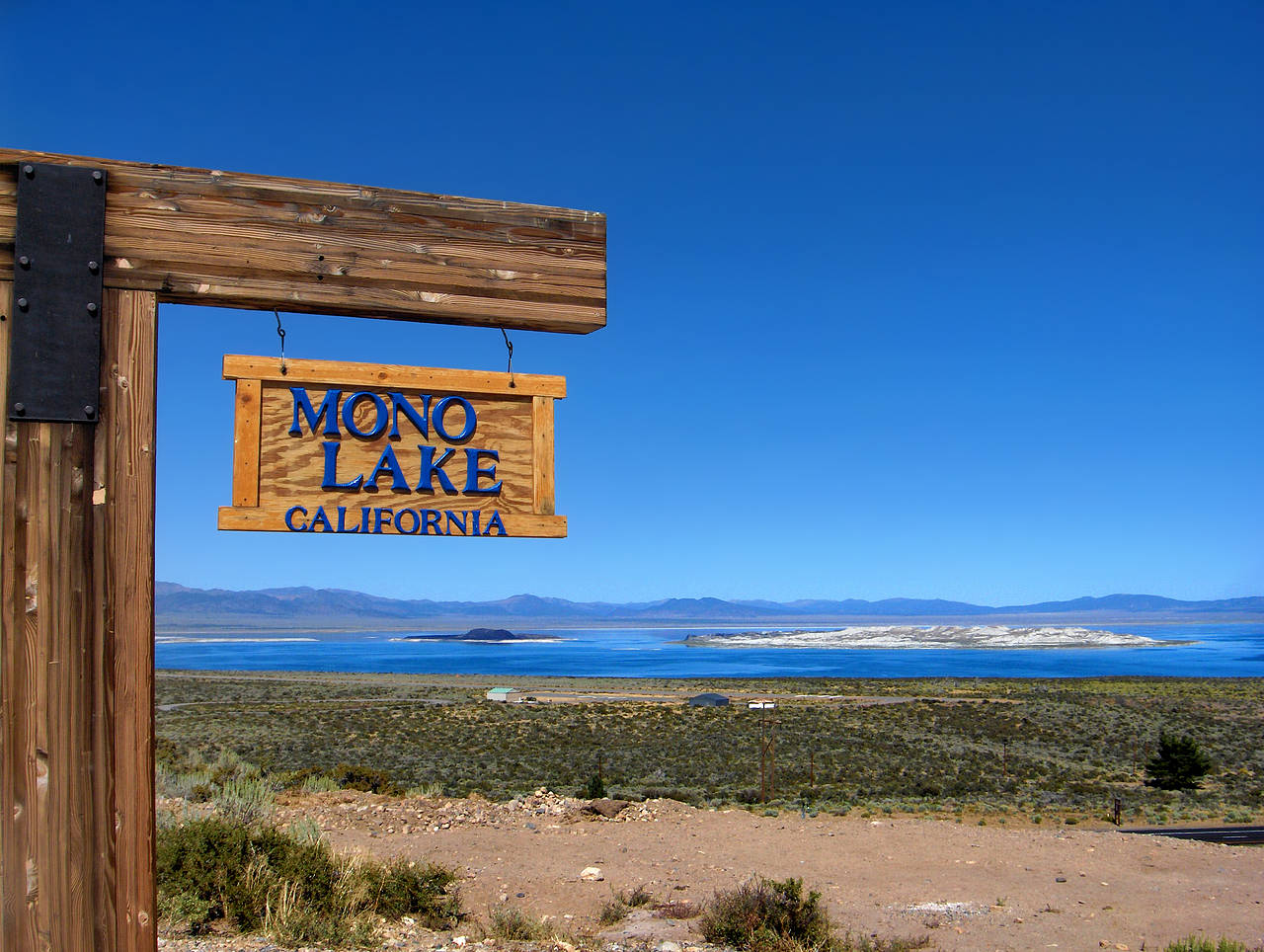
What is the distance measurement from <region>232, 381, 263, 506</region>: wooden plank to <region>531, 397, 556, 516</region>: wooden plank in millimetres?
900

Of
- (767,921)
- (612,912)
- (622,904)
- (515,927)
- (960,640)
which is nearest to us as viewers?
(515,927)

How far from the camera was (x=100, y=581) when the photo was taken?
250 cm

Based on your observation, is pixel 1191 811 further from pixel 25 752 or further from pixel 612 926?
pixel 25 752

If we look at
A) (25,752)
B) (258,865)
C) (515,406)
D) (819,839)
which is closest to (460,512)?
(515,406)

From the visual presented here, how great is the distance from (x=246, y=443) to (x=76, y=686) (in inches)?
34.2

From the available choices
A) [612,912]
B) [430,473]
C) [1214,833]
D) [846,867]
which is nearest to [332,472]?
[430,473]

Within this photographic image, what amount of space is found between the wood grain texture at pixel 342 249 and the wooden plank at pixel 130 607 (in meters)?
0.37

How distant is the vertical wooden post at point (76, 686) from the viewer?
7.93 ft

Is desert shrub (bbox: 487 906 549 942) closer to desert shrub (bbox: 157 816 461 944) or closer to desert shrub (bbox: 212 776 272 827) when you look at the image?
desert shrub (bbox: 157 816 461 944)

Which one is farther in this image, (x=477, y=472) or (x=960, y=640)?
(x=960, y=640)

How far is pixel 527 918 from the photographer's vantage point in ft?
25.8

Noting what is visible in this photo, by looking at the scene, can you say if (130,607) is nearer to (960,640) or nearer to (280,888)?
(280,888)

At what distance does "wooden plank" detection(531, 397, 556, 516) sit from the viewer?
3225 millimetres

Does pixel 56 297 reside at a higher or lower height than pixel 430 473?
higher
